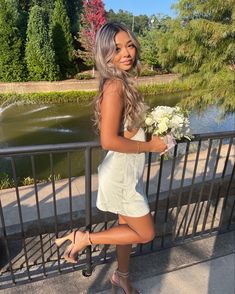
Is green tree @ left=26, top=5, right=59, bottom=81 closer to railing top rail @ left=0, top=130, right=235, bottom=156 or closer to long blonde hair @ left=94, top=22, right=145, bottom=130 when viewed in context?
railing top rail @ left=0, top=130, right=235, bottom=156

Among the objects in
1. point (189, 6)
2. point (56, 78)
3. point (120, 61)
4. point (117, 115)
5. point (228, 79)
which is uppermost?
point (189, 6)

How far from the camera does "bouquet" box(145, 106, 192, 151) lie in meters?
1.70

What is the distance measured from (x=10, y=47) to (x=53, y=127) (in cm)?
808

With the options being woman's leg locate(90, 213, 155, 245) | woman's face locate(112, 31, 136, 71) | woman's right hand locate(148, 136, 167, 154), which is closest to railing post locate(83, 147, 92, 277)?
woman's leg locate(90, 213, 155, 245)

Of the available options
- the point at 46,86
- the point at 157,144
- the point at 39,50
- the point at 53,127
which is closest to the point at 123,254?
the point at 157,144

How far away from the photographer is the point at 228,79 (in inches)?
287

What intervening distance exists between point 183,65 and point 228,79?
188 centimetres

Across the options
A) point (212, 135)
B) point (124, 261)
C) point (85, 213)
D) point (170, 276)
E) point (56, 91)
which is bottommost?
point (56, 91)

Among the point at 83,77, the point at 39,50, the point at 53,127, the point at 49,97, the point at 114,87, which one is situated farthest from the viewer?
the point at 83,77

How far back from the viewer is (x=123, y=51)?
5.28 ft

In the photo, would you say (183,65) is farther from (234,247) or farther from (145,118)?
(145,118)

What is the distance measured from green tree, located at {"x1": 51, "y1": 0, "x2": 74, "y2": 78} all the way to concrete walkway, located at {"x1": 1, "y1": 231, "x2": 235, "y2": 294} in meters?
19.5

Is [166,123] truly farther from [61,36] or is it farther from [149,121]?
[61,36]

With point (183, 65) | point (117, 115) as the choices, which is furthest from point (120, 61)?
point (183, 65)
